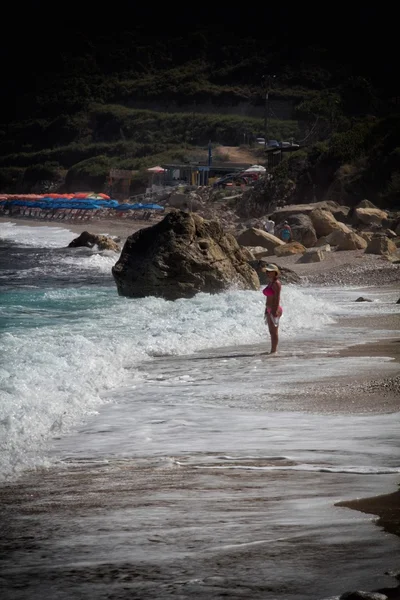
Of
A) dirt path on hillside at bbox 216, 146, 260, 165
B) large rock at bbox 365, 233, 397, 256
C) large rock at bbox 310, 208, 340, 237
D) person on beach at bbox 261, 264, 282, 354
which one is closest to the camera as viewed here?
person on beach at bbox 261, 264, 282, 354

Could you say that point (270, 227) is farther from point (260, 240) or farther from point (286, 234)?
point (260, 240)

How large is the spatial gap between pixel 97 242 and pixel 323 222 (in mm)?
7699

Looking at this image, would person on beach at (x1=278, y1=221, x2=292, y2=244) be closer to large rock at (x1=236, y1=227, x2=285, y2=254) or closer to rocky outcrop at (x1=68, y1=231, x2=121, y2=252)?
large rock at (x1=236, y1=227, x2=285, y2=254)

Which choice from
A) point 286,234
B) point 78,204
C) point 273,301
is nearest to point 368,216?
point 286,234

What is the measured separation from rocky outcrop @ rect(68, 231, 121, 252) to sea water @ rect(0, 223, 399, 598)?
48.4 ft

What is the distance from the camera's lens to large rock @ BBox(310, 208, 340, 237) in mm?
31094

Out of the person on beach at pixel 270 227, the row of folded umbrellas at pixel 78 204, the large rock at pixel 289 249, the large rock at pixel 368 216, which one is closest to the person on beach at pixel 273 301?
the large rock at pixel 289 249

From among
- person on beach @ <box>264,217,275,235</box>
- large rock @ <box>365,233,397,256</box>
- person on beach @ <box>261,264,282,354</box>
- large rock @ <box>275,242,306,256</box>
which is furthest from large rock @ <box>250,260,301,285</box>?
person on beach @ <box>264,217,275,235</box>

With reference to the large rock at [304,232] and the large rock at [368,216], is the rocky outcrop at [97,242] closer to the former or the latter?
the large rock at [304,232]

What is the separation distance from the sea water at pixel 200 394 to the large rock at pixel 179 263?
457mm

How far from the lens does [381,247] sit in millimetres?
26281

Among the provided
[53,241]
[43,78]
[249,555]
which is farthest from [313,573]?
[43,78]

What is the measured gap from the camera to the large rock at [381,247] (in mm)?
26191

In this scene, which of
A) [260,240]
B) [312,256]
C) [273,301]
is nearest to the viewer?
[273,301]
